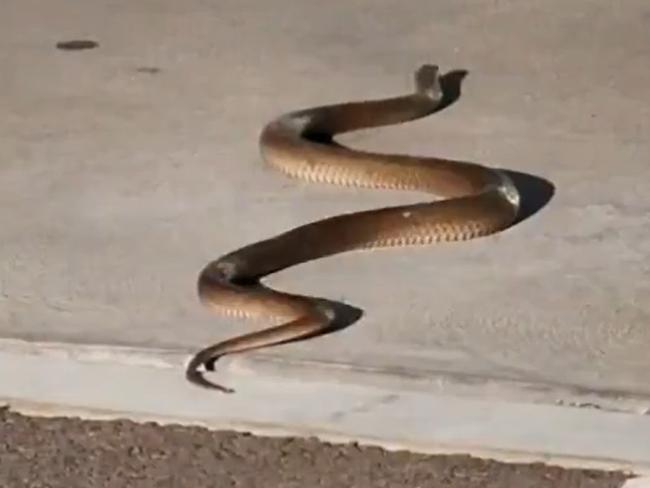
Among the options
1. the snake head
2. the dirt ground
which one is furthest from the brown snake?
the dirt ground

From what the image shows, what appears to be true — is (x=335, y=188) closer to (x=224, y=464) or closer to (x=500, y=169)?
(x=500, y=169)

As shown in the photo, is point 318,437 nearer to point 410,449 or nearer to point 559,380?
point 410,449

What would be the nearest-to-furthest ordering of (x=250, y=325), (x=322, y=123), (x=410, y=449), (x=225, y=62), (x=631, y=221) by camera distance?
(x=410, y=449), (x=250, y=325), (x=631, y=221), (x=322, y=123), (x=225, y=62)

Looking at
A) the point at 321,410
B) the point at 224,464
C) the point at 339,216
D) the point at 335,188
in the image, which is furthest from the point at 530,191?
the point at 224,464

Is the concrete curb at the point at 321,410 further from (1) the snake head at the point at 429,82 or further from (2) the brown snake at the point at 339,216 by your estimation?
(1) the snake head at the point at 429,82

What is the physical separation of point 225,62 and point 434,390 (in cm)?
334

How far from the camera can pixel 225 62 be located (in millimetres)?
8086

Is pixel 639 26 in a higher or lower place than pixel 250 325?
higher

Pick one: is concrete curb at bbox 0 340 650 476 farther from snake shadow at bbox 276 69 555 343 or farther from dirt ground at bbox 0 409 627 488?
snake shadow at bbox 276 69 555 343

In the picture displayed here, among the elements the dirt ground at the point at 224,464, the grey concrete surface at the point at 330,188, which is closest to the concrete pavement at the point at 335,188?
the grey concrete surface at the point at 330,188

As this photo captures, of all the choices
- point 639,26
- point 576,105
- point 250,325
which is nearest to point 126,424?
point 250,325

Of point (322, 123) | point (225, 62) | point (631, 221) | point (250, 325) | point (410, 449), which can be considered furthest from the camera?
point (225, 62)

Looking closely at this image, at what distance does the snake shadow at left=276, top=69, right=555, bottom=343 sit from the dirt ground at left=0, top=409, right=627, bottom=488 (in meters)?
0.43

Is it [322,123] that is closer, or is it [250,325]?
[250,325]
